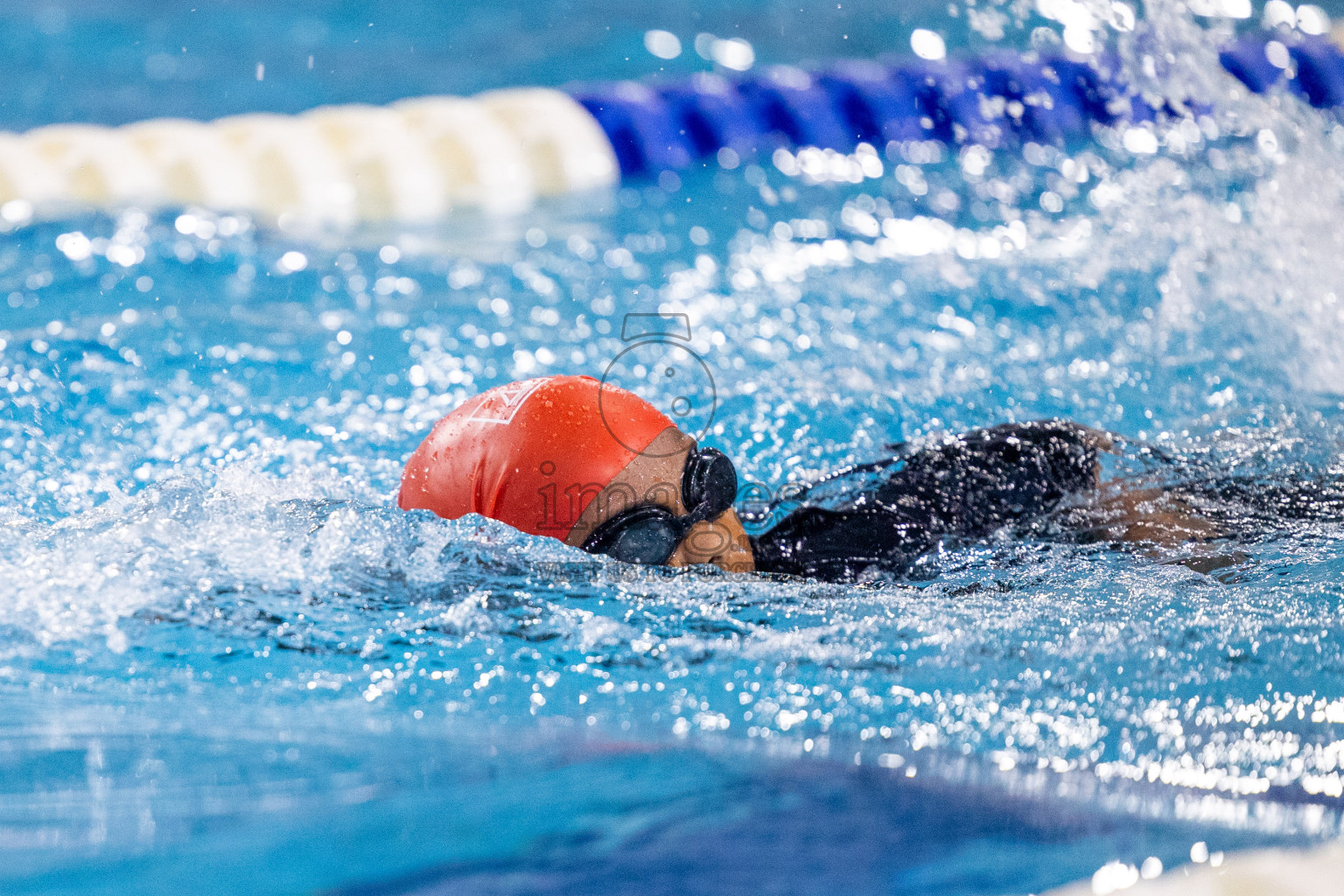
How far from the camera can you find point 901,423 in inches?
118

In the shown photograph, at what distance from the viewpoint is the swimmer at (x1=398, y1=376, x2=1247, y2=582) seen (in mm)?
1687

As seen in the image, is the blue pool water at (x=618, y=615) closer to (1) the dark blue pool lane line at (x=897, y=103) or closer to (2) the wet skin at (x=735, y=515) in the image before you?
(2) the wet skin at (x=735, y=515)

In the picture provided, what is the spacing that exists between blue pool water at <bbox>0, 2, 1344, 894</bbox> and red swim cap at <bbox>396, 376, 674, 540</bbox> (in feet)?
0.16

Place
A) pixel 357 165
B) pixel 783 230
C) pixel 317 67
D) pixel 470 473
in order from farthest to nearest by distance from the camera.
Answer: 1. pixel 317 67
2. pixel 357 165
3. pixel 783 230
4. pixel 470 473

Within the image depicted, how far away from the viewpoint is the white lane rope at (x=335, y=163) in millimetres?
4637

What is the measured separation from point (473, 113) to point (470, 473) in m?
3.96

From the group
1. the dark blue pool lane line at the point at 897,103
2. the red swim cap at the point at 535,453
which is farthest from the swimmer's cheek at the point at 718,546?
the dark blue pool lane line at the point at 897,103

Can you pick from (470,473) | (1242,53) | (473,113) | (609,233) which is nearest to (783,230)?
(609,233)

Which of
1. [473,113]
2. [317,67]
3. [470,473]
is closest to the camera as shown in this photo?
[470,473]

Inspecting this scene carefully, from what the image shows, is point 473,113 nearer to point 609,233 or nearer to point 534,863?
point 609,233

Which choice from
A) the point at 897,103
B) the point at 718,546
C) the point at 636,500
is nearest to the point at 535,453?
the point at 636,500

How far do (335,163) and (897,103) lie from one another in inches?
96.0

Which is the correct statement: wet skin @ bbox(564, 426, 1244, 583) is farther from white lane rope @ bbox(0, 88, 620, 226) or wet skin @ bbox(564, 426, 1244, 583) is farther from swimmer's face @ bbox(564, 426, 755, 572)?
white lane rope @ bbox(0, 88, 620, 226)

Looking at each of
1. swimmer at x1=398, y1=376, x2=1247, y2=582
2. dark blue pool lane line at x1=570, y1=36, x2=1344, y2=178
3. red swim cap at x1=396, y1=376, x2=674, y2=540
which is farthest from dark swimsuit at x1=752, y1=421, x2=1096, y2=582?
dark blue pool lane line at x1=570, y1=36, x2=1344, y2=178
